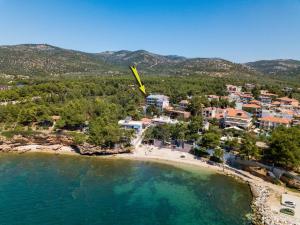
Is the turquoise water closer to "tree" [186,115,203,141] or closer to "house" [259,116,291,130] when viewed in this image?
"tree" [186,115,203,141]

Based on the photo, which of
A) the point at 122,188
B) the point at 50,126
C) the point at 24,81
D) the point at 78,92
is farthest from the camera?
the point at 24,81

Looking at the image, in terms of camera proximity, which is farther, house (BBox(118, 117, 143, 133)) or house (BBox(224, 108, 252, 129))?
house (BBox(224, 108, 252, 129))

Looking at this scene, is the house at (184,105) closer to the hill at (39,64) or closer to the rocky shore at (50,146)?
the rocky shore at (50,146)

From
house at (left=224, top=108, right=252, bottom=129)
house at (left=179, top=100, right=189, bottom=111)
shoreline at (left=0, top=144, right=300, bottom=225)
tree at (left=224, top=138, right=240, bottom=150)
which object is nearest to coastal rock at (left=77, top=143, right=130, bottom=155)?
shoreline at (left=0, top=144, right=300, bottom=225)

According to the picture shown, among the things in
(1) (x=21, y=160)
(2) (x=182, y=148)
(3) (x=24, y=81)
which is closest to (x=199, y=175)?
(2) (x=182, y=148)

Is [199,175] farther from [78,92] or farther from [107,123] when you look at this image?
[78,92]

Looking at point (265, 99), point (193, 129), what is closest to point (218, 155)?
point (193, 129)

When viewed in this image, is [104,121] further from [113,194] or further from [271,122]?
[271,122]
